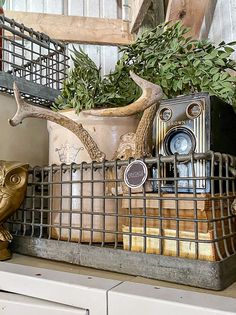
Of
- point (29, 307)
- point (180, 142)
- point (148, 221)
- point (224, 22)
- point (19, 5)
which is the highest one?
point (19, 5)

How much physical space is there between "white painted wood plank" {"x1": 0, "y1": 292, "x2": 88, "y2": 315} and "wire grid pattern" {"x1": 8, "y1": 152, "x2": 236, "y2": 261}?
13cm

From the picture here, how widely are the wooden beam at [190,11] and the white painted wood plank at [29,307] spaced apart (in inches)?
37.8

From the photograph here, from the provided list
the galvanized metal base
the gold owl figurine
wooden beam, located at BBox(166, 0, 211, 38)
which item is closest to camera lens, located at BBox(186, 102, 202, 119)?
the galvanized metal base

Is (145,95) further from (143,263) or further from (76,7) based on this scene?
(76,7)

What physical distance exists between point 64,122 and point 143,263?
0.31m

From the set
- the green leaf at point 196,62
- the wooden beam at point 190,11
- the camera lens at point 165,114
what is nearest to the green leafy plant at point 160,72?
the green leaf at point 196,62

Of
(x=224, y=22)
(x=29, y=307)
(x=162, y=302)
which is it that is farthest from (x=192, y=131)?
(x=224, y=22)

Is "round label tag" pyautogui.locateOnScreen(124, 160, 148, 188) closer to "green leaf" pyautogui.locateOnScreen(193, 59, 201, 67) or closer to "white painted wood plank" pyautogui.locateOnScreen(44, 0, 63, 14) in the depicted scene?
"green leaf" pyautogui.locateOnScreen(193, 59, 201, 67)

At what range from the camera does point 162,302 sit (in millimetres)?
413

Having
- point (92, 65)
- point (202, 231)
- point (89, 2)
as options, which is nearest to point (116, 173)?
point (202, 231)

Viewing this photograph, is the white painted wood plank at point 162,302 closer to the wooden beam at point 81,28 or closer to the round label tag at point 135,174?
the round label tag at point 135,174

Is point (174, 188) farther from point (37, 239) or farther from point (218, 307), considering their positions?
point (37, 239)

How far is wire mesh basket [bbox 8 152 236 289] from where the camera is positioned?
488 mm

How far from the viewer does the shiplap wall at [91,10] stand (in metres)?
2.04
